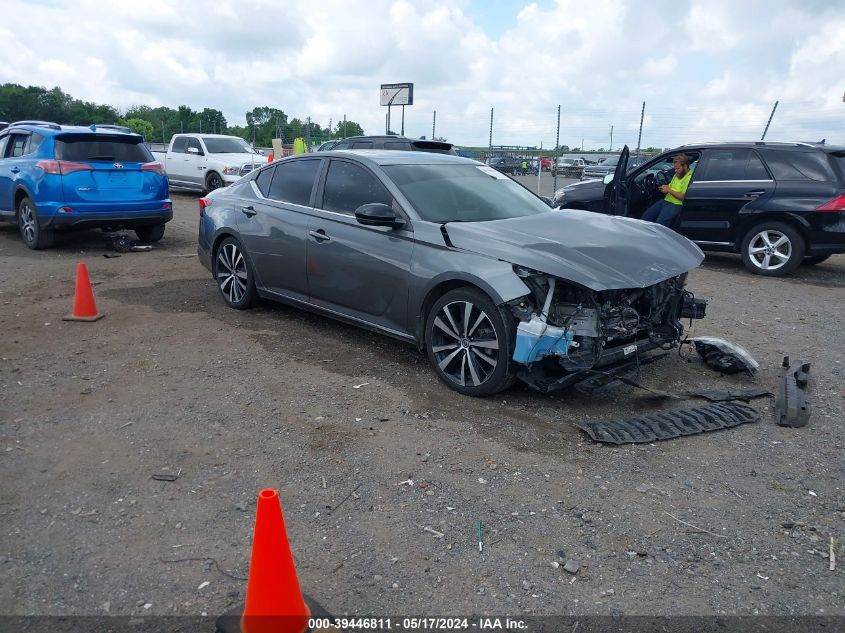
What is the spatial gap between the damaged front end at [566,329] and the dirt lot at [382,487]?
332 millimetres

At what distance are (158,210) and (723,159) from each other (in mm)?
8476

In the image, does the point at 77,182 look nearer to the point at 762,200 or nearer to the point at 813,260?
the point at 762,200

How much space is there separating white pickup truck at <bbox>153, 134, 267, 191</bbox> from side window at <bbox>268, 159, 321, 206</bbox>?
10.7 metres

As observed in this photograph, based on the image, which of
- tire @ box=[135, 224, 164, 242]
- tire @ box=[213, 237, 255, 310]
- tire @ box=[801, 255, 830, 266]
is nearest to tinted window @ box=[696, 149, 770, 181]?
tire @ box=[801, 255, 830, 266]

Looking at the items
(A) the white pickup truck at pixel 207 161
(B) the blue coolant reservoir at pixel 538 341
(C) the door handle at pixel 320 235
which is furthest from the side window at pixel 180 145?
(B) the blue coolant reservoir at pixel 538 341

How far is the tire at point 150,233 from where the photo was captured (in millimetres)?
10906

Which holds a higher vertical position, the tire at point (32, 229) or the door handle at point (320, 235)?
the door handle at point (320, 235)

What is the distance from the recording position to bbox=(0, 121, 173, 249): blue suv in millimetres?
9422

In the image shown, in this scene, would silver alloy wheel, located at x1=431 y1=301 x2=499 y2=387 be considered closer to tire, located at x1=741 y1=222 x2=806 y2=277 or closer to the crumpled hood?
the crumpled hood

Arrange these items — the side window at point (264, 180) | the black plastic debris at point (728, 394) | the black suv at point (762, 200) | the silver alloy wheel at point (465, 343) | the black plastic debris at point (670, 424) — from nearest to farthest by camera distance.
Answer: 1. the black plastic debris at point (670, 424)
2. the silver alloy wheel at point (465, 343)
3. the black plastic debris at point (728, 394)
4. the side window at point (264, 180)
5. the black suv at point (762, 200)

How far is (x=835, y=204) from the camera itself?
28.5 ft

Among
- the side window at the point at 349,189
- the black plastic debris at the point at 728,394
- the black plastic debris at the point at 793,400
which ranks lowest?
the black plastic debris at the point at 728,394

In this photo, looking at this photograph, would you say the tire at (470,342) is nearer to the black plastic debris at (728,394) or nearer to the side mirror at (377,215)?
the side mirror at (377,215)

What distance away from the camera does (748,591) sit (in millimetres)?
2748
